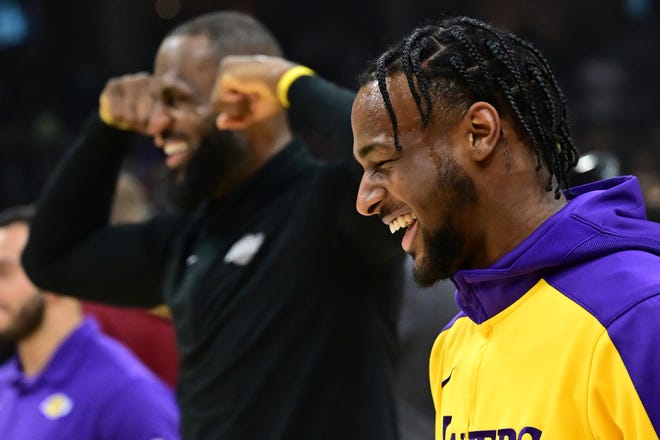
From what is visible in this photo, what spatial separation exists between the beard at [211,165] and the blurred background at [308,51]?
4.23m

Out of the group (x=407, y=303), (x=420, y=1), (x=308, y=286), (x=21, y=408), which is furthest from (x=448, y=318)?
(x=420, y=1)

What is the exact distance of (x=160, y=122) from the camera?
286 centimetres

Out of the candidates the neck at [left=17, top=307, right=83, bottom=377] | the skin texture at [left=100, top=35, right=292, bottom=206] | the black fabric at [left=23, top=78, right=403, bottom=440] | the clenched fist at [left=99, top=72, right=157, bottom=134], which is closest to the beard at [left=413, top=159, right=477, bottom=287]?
the black fabric at [left=23, top=78, right=403, bottom=440]

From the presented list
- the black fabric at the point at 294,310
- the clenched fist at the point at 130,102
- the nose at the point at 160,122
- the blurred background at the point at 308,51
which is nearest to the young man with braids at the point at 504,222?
the black fabric at the point at 294,310

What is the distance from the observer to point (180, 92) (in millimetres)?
2844

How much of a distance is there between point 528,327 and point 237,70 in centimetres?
122

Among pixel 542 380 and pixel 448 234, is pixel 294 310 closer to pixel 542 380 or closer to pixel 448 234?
pixel 448 234

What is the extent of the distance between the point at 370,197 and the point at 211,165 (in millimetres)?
1117

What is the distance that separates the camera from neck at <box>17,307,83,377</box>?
11.7 feet

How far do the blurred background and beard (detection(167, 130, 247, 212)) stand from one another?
13.9ft

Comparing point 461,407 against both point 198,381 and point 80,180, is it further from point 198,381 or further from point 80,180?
point 80,180

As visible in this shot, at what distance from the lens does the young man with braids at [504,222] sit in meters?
1.49

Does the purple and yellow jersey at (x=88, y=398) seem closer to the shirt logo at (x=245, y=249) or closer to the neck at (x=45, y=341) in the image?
the neck at (x=45, y=341)

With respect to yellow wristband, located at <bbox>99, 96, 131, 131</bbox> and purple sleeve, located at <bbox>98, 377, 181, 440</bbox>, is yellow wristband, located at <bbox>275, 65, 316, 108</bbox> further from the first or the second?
purple sleeve, located at <bbox>98, 377, 181, 440</bbox>
